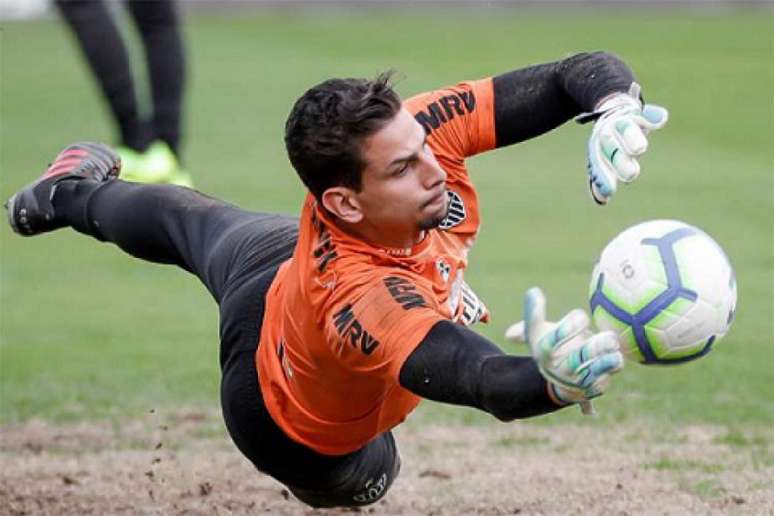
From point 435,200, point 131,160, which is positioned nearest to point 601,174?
point 435,200

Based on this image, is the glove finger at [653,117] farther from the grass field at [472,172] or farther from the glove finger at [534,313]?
the grass field at [472,172]

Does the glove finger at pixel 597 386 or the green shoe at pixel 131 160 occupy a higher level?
the glove finger at pixel 597 386

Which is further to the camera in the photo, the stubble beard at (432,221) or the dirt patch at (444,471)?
the dirt patch at (444,471)

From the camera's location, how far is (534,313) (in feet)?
11.8

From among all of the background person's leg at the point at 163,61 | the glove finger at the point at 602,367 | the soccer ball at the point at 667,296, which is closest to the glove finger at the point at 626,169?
the soccer ball at the point at 667,296

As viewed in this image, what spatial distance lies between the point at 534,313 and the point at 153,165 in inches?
228

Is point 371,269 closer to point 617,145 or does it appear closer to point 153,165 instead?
point 617,145

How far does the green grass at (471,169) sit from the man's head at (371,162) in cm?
334

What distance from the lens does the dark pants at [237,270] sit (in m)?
5.08

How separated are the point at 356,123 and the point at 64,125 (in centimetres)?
1629

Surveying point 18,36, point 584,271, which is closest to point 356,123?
point 584,271

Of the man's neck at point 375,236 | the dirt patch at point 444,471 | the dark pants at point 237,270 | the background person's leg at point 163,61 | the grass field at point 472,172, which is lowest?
the grass field at point 472,172

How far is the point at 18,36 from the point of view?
2841cm

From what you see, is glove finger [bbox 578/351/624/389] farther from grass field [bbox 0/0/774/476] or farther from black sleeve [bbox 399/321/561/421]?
grass field [bbox 0/0/774/476]
